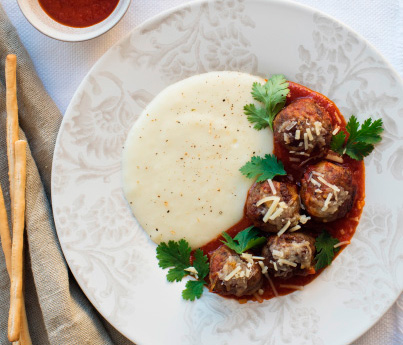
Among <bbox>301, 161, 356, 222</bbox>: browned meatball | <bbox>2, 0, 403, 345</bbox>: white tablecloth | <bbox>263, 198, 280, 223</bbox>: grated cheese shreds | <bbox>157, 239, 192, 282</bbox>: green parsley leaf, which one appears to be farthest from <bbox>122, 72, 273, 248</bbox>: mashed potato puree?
<bbox>2, 0, 403, 345</bbox>: white tablecloth

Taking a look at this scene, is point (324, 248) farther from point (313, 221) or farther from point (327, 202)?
point (327, 202)

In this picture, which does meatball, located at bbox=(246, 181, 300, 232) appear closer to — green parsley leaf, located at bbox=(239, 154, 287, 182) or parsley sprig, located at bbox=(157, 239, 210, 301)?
green parsley leaf, located at bbox=(239, 154, 287, 182)

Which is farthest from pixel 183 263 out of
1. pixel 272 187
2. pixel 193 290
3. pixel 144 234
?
pixel 272 187

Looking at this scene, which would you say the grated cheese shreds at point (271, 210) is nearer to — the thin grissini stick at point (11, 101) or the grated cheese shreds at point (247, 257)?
the grated cheese shreds at point (247, 257)

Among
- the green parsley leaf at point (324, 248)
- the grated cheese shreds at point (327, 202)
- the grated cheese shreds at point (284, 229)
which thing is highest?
the grated cheese shreds at point (327, 202)

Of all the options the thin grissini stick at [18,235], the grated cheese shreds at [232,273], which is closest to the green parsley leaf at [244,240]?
the grated cheese shreds at [232,273]

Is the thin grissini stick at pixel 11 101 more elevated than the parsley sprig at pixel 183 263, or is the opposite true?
the thin grissini stick at pixel 11 101
